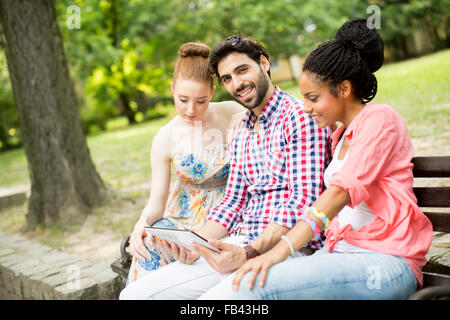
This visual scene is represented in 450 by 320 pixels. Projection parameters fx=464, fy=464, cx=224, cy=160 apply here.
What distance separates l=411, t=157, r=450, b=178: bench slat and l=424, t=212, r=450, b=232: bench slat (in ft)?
0.58

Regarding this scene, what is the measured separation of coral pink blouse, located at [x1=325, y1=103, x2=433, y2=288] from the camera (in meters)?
1.89

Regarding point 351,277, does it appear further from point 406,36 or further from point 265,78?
point 406,36

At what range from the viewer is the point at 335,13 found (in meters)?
26.6

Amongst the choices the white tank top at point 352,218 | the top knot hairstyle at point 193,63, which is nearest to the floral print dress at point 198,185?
the top knot hairstyle at point 193,63

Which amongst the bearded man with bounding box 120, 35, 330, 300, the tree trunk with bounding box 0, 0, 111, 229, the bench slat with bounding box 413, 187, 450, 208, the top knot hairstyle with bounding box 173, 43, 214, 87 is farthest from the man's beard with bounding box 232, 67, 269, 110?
the tree trunk with bounding box 0, 0, 111, 229

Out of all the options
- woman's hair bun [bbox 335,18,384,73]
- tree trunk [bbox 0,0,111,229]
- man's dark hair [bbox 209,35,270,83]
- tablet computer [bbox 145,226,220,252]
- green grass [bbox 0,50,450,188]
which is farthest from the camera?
green grass [bbox 0,50,450,188]

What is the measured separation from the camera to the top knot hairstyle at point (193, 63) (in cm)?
292

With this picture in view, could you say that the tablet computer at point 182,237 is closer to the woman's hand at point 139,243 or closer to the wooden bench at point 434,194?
the woman's hand at point 139,243

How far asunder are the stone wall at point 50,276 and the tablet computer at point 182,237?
1.60 meters

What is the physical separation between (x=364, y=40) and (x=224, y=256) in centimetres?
117

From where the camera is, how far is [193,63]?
9.66ft

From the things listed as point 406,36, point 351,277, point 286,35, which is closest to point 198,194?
point 351,277

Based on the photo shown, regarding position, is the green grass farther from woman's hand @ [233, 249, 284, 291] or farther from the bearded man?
woman's hand @ [233, 249, 284, 291]

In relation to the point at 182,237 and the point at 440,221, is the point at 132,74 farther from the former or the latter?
the point at 440,221
